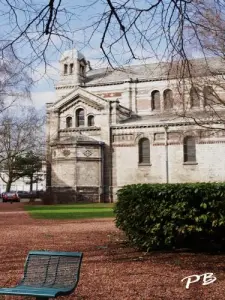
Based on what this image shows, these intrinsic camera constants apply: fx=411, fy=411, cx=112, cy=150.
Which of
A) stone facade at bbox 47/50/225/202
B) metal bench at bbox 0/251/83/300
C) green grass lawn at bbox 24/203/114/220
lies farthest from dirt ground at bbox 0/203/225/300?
stone facade at bbox 47/50/225/202

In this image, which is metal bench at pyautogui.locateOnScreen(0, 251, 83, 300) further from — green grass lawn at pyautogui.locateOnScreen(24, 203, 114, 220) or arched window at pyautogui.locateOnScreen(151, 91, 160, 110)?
arched window at pyautogui.locateOnScreen(151, 91, 160, 110)

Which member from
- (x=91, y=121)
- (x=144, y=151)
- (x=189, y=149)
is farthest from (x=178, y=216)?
(x=91, y=121)

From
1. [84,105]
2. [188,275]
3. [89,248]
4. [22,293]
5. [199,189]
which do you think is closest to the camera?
[22,293]

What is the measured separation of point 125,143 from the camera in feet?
128

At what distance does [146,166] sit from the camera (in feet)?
126

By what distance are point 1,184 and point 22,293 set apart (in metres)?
99.8

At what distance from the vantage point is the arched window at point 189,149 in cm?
3731

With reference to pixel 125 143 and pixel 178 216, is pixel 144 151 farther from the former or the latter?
pixel 178 216

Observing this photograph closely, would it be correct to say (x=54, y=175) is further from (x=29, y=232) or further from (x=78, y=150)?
(x=29, y=232)

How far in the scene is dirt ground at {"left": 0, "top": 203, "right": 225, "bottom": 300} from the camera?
20.9ft

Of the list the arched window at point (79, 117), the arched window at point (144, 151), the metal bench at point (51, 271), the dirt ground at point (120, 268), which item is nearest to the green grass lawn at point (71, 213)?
the dirt ground at point (120, 268)

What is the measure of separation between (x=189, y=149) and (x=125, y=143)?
237 inches

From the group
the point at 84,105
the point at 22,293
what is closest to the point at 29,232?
the point at 22,293

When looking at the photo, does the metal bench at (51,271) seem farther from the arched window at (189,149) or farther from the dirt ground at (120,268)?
the arched window at (189,149)
